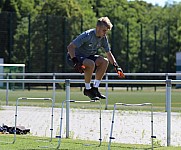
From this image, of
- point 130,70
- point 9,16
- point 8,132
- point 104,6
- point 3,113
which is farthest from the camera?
point 104,6

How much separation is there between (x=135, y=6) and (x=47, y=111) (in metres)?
62.4

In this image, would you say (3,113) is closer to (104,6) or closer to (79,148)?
(79,148)

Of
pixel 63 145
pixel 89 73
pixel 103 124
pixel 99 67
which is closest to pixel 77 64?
pixel 89 73

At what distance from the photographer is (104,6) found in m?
70.7

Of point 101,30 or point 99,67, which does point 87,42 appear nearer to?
point 101,30

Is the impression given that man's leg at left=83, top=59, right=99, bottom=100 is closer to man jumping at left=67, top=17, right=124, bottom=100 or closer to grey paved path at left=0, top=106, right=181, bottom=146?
man jumping at left=67, top=17, right=124, bottom=100

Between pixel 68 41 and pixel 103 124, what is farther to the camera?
pixel 68 41

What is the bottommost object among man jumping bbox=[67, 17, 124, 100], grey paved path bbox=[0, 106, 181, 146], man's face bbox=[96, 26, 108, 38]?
grey paved path bbox=[0, 106, 181, 146]

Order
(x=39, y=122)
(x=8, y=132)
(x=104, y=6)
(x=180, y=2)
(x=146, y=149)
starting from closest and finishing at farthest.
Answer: (x=146, y=149), (x=8, y=132), (x=39, y=122), (x=104, y=6), (x=180, y=2)

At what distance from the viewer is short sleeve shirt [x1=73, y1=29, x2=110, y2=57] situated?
29.5ft

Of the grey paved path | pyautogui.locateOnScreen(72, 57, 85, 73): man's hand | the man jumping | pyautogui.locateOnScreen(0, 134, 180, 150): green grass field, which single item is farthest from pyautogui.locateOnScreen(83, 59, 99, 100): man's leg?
the grey paved path

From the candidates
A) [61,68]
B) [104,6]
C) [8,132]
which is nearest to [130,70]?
[61,68]

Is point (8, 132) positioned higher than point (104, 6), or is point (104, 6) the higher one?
point (104, 6)

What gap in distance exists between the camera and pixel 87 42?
9.10m
